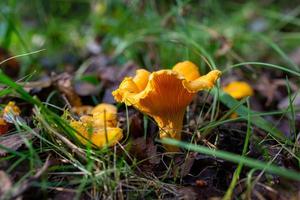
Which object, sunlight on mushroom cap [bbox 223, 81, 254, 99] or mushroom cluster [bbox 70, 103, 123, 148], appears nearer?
mushroom cluster [bbox 70, 103, 123, 148]

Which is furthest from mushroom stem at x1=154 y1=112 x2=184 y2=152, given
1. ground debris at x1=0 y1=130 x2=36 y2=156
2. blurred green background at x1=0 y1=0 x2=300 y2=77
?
blurred green background at x1=0 y1=0 x2=300 y2=77

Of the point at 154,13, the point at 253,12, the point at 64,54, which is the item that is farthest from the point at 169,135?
the point at 253,12

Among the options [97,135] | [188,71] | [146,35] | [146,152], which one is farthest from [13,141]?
[146,35]

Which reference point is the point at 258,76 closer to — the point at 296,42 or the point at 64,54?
the point at 296,42

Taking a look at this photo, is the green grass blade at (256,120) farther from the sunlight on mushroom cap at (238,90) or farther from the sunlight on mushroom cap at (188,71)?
the sunlight on mushroom cap at (238,90)

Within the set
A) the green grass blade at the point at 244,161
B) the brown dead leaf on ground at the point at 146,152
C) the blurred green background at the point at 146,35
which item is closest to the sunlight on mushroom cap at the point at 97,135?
the brown dead leaf on ground at the point at 146,152

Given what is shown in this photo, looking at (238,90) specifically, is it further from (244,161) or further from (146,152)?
(244,161)

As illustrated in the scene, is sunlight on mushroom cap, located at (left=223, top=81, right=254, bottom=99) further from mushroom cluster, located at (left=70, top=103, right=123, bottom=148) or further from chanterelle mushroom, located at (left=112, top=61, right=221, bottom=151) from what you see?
mushroom cluster, located at (left=70, top=103, right=123, bottom=148)

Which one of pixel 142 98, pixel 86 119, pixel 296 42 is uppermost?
pixel 142 98
